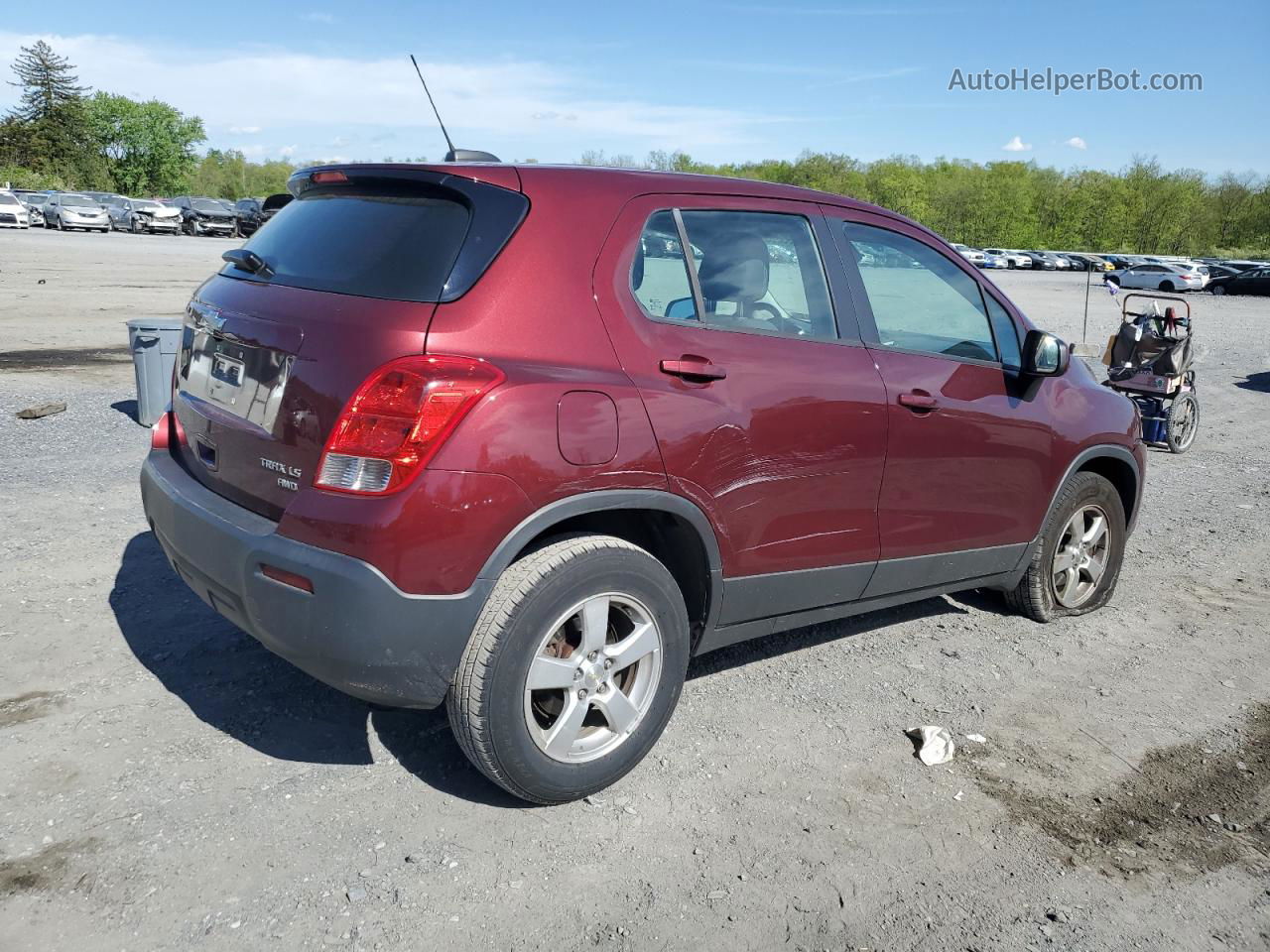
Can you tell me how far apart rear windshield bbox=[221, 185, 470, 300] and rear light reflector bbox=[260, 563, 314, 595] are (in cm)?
81

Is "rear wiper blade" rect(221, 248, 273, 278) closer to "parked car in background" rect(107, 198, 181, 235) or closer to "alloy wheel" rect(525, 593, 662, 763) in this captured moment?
"alloy wheel" rect(525, 593, 662, 763)

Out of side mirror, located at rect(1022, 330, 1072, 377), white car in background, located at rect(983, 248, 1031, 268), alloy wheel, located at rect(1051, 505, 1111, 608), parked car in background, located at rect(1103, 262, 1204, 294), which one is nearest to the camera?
side mirror, located at rect(1022, 330, 1072, 377)

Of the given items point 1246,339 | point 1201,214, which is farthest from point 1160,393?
point 1201,214

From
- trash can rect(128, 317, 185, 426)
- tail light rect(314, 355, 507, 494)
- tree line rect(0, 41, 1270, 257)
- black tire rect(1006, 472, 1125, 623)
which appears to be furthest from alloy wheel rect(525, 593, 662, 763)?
tree line rect(0, 41, 1270, 257)

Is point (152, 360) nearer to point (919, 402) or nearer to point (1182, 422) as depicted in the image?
point (919, 402)

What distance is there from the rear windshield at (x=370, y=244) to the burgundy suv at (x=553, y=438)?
11mm

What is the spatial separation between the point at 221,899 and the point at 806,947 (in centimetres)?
152

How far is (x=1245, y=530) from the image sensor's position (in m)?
7.11

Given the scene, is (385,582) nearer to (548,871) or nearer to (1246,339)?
(548,871)

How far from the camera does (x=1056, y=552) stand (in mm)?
4996

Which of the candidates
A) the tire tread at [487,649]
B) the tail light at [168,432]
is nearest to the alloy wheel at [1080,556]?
the tire tread at [487,649]

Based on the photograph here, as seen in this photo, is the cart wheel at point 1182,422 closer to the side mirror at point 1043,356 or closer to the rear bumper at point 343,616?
the side mirror at point 1043,356

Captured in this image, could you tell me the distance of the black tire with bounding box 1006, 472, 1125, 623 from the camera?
191 inches

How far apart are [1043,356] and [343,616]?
3119 millimetres
